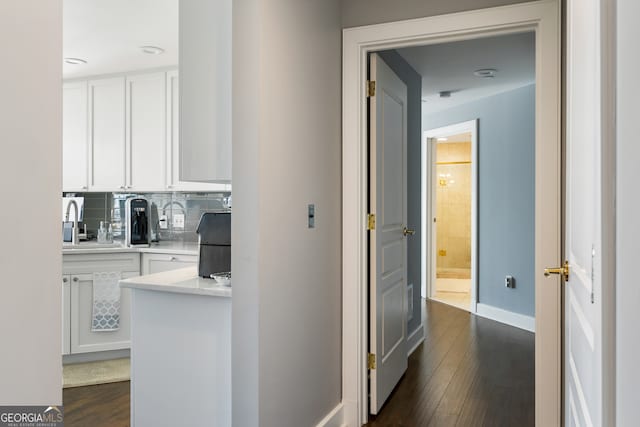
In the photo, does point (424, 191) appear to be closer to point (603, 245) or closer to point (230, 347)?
point (230, 347)

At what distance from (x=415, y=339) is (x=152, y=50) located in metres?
3.30

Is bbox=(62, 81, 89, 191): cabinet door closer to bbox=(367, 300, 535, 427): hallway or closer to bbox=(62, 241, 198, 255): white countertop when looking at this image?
bbox=(62, 241, 198, 255): white countertop

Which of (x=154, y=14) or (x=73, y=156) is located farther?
(x=73, y=156)

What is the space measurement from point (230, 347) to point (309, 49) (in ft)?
4.58

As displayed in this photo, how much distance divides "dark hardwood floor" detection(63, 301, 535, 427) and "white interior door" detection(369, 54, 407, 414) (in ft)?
0.54

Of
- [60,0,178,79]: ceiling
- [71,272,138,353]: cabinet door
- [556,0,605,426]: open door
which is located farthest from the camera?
[71,272,138,353]: cabinet door

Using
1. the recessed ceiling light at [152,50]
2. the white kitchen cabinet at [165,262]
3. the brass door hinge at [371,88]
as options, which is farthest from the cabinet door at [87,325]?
the brass door hinge at [371,88]

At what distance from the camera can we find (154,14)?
313 centimetres

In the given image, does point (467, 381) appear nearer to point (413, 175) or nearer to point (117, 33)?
point (413, 175)

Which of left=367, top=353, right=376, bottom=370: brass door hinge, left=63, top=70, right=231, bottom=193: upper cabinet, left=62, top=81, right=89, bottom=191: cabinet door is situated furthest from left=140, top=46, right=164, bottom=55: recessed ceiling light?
left=367, top=353, right=376, bottom=370: brass door hinge

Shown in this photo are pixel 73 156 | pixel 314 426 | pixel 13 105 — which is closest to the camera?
pixel 13 105

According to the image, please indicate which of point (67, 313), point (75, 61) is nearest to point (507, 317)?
point (67, 313)

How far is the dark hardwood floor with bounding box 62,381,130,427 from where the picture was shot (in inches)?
110

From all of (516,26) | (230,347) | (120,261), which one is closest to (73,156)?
(120,261)
